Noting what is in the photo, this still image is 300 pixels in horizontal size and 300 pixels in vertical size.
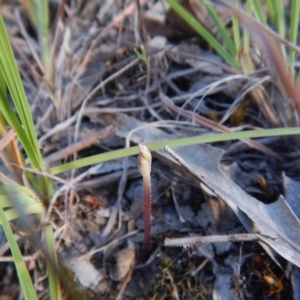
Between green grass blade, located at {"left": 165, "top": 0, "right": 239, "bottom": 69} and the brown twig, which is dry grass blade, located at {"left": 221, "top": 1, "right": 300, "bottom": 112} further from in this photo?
the brown twig

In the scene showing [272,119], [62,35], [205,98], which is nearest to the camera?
[272,119]

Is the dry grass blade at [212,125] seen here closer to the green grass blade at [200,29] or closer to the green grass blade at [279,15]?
the green grass blade at [200,29]

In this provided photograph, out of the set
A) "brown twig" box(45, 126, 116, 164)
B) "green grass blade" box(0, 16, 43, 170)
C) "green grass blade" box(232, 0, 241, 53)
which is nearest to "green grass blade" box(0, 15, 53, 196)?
"green grass blade" box(0, 16, 43, 170)

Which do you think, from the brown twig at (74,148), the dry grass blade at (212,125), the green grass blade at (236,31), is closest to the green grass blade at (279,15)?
the green grass blade at (236,31)

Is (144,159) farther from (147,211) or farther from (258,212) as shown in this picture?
(258,212)

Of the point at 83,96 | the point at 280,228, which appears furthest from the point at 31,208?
the point at 280,228

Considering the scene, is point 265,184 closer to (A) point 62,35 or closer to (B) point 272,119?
(B) point 272,119
